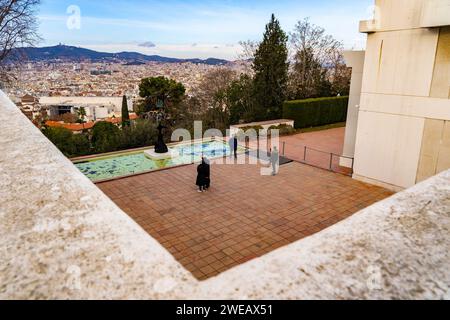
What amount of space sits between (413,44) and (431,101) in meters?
1.84

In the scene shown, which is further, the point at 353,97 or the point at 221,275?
the point at 353,97

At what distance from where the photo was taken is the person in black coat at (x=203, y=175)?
9.77 metres

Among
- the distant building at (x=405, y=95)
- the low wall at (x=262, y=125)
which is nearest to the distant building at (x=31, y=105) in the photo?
the low wall at (x=262, y=125)

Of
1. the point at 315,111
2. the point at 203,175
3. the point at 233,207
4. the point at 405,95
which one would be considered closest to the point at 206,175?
the point at 203,175

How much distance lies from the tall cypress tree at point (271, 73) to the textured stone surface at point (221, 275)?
839 inches

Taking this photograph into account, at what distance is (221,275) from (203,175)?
8617 mm

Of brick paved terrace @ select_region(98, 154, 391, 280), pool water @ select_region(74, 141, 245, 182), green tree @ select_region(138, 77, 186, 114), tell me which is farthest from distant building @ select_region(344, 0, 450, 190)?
green tree @ select_region(138, 77, 186, 114)

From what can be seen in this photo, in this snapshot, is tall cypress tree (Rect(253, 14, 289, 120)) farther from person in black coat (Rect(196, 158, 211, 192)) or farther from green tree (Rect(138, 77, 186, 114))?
person in black coat (Rect(196, 158, 211, 192))

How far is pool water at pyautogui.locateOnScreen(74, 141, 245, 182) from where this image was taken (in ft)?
40.8

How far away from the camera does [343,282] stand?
1.21 meters

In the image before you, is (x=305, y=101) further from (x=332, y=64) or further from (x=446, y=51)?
(x=446, y=51)

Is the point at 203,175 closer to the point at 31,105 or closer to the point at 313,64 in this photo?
the point at 31,105

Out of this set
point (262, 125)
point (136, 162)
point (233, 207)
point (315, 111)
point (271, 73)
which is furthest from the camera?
point (315, 111)

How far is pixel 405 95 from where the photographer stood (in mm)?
9531
